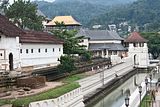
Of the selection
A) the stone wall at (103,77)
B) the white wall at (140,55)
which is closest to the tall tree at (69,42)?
the stone wall at (103,77)

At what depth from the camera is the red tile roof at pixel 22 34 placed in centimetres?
3384

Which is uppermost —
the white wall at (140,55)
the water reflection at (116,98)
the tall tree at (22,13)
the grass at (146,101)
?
the tall tree at (22,13)

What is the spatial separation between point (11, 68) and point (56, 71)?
5.49 meters

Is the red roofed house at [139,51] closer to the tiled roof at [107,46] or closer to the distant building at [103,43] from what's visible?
the distant building at [103,43]

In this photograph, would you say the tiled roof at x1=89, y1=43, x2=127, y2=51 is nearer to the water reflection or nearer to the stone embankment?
the stone embankment

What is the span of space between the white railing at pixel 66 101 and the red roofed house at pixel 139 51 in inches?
1796

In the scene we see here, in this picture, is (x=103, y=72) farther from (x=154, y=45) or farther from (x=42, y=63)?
(x=154, y=45)

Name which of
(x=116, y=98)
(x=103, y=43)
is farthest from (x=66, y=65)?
(x=103, y=43)

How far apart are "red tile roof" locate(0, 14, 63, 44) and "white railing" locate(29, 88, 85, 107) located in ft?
26.8

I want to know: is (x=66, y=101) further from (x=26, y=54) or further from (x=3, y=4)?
(x=3, y=4)

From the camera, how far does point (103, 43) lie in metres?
83.5

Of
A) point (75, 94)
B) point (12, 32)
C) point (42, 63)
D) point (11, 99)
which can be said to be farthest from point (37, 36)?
point (11, 99)

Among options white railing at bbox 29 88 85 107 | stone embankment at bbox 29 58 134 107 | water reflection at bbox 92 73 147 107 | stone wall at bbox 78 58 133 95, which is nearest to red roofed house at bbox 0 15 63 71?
stone wall at bbox 78 58 133 95

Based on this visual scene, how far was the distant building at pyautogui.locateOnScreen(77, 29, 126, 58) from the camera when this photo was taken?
3214 inches
